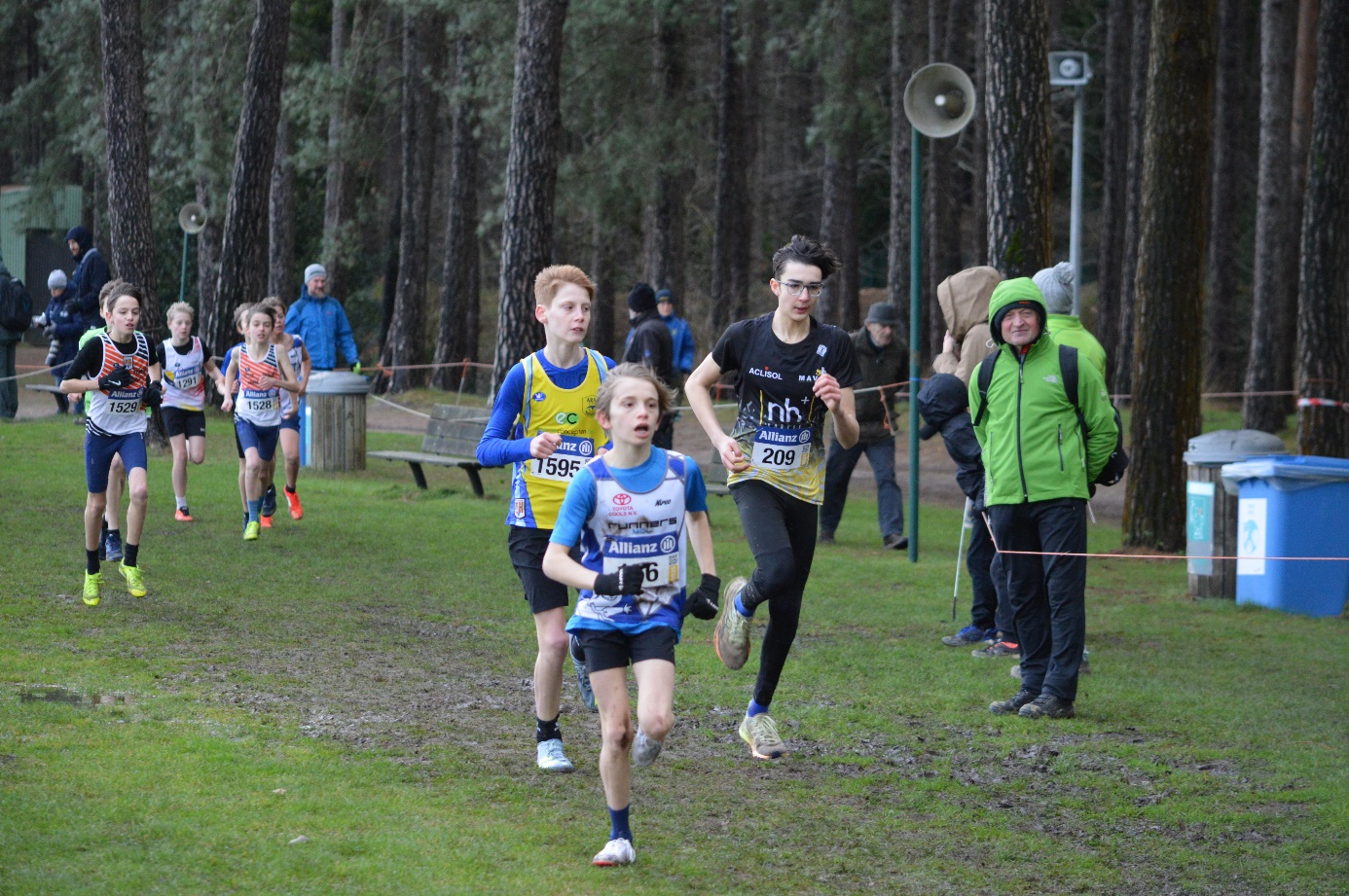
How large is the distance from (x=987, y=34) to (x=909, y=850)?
31.6 ft

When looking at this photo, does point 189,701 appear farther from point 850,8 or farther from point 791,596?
point 850,8

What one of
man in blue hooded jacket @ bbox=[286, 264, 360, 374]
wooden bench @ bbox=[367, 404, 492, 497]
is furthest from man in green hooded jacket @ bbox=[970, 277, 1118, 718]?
man in blue hooded jacket @ bbox=[286, 264, 360, 374]

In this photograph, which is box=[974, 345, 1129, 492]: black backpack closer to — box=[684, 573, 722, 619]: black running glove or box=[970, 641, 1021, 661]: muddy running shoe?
box=[970, 641, 1021, 661]: muddy running shoe

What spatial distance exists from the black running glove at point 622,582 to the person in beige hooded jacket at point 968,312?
16.5ft

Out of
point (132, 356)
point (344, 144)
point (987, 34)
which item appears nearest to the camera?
point (132, 356)

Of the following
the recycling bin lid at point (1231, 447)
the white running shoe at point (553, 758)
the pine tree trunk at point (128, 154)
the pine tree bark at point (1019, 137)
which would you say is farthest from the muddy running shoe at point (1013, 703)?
the pine tree trunk at point (128, 154)

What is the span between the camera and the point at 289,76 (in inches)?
1420

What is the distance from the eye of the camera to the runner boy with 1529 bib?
645 centimetres

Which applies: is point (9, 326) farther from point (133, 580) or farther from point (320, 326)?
point (133, 580)

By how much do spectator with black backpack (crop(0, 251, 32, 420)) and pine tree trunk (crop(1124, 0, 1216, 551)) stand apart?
16389 mm

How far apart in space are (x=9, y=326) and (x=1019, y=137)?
631 inches

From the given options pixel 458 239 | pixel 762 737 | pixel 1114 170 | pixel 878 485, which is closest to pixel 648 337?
pixel 878 485

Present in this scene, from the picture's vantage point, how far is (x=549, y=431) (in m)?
6.22

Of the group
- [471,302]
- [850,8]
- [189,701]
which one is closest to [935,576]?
[189,701]
